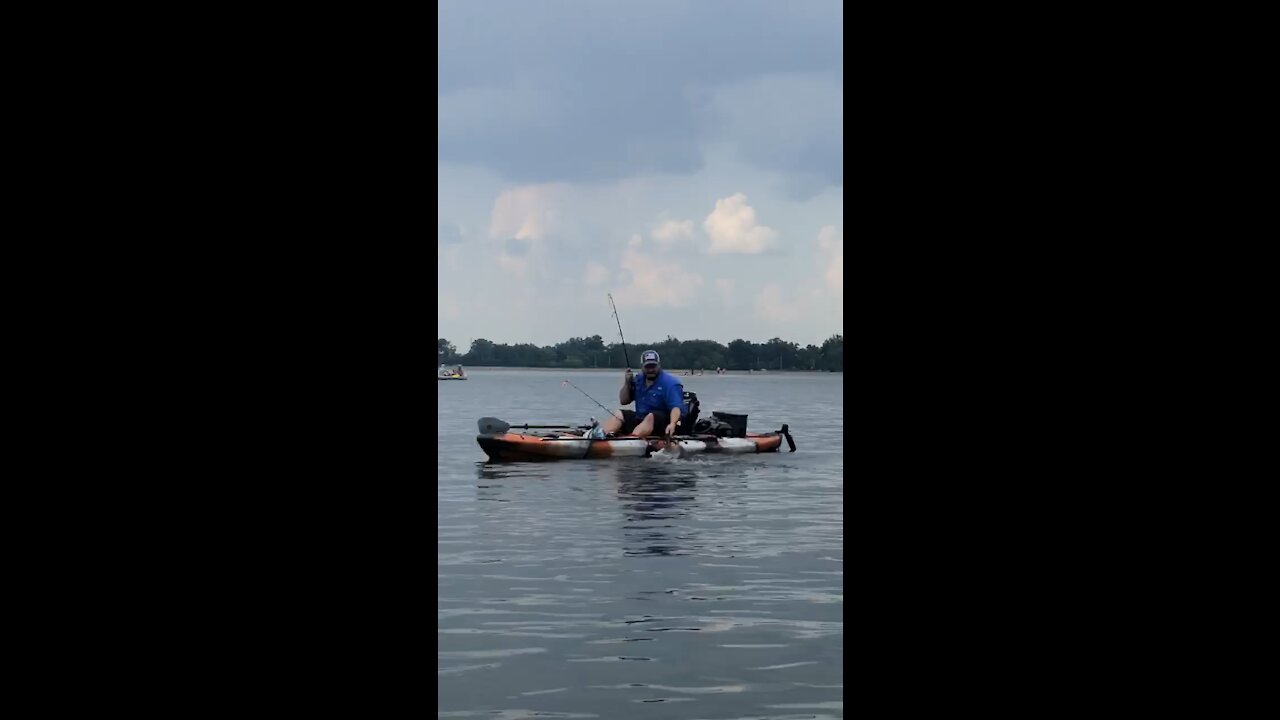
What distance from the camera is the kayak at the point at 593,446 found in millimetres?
23359

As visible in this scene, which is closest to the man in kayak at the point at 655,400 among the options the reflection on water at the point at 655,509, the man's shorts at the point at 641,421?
the man's shorts at the point at 641,421

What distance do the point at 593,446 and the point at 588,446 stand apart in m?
0.08

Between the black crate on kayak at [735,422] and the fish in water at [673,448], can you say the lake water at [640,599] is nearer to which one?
the fish in water at [673,448]

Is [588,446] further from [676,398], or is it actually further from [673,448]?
[676,398]

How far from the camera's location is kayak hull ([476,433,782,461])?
2342 centimetres

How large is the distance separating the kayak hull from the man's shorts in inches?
14.8

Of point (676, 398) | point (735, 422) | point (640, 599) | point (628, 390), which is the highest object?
point (628, 390)

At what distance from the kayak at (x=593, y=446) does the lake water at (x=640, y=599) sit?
2.62 ft

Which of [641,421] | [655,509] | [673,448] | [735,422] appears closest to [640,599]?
[655,509]

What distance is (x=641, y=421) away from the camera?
78.5 ft
